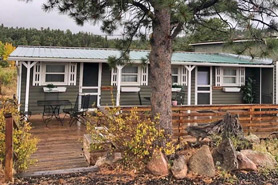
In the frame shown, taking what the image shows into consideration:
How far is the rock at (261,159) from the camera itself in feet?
14.0

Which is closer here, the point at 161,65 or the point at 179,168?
the point at 179,168

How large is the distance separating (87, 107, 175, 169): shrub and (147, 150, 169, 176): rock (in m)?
0.10

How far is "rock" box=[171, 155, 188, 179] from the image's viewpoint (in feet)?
12.3

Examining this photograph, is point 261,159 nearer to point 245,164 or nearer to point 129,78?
point 245,164

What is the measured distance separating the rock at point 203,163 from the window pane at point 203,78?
7.57 meters

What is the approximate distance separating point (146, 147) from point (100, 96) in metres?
6.30

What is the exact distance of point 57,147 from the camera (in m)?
5.47

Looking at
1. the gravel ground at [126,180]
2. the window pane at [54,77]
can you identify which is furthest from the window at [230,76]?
the gravel ground at [126,180]

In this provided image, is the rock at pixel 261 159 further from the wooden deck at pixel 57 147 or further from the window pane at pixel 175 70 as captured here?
the window pane at pixel 175 70

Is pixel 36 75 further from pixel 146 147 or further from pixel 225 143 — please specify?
pixel 225 143

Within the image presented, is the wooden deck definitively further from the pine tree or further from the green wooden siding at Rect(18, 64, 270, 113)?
the pine tree

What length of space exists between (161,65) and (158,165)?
1.65 metres

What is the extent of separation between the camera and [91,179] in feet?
11.9

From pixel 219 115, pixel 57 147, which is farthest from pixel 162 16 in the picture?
pixel 57 147
